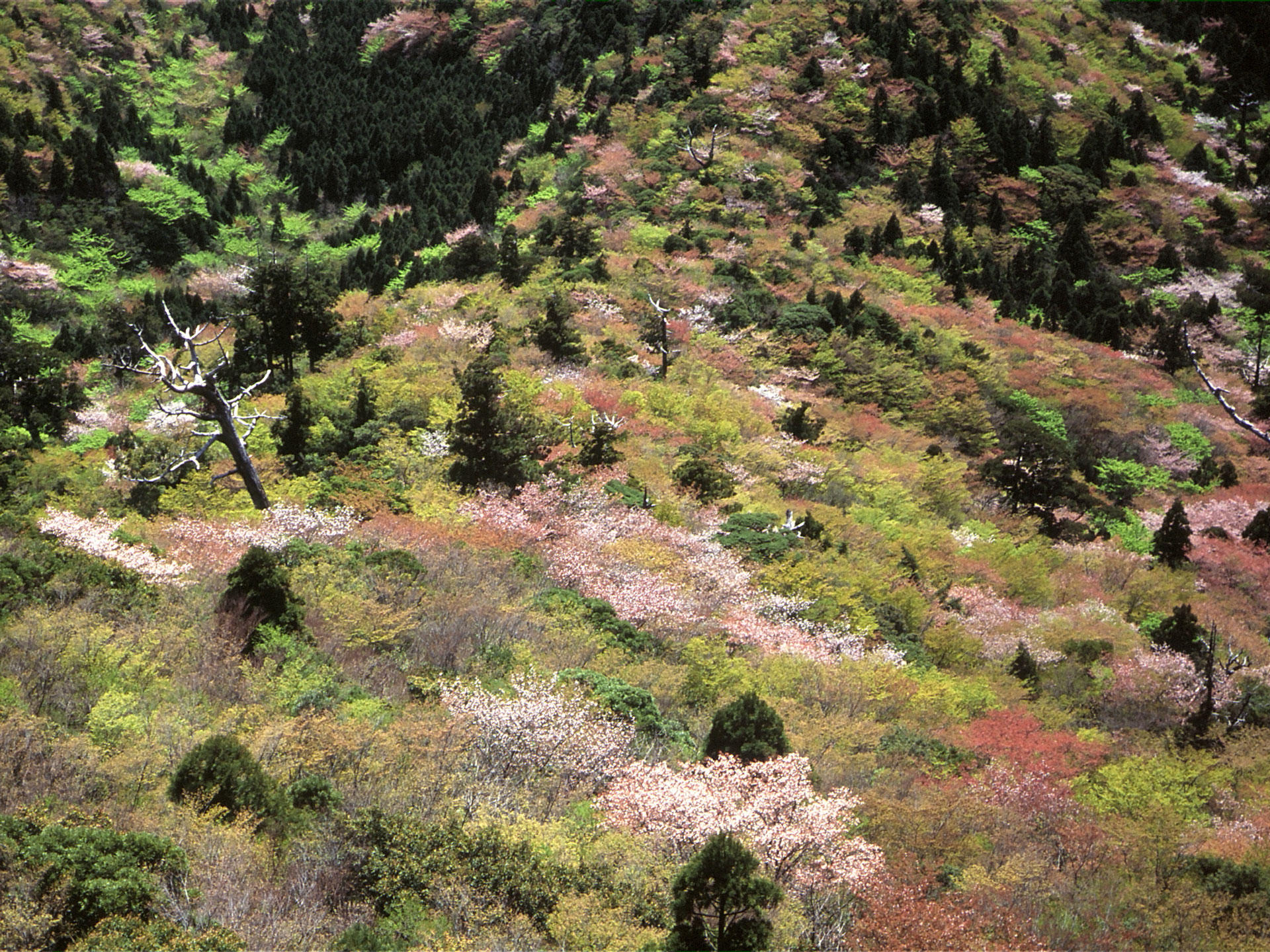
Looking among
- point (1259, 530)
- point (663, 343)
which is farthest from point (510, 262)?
point (1259, 530)

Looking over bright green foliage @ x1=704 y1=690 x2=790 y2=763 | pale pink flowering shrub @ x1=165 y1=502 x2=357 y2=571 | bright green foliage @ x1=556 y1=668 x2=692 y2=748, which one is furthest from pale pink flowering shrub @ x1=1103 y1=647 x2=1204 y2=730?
pale pink flowering shrub @ x1=165 y1=502 x2=357 y2=571

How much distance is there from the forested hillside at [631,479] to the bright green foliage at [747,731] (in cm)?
8

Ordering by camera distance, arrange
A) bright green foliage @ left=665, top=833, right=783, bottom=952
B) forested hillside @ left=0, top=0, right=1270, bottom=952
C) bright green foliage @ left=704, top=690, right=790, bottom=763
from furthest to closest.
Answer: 1. bright green foliage @ left=704, top=690, right=790, bottom=763
2. forested hillside @ left=0, top=0, right=1270, bottom=952
3. bright green foliage @ left=665, top=833, right=783, bottom=952

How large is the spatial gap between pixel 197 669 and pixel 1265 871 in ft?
56.6

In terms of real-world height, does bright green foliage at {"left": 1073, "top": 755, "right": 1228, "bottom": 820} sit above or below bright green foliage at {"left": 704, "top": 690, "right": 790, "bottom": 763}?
below

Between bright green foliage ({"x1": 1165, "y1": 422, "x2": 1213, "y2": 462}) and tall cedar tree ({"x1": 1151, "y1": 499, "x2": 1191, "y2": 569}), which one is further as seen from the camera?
bright green foliage ({"x1": 1165, "y1": 422, "x2": 1213, "y2": 462})

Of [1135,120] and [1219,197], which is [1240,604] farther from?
[1135,120]

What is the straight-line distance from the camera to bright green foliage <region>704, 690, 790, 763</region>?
14.5 metres

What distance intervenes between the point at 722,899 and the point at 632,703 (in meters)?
5.86

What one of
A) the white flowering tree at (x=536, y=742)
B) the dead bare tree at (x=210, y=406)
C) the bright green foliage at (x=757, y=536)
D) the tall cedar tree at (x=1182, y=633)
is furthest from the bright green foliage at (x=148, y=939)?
the tall cedar tree at (x=1182, y=633)

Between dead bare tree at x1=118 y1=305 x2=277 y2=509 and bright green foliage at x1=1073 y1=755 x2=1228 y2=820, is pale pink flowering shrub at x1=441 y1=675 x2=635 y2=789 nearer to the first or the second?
bright green foliage at x1=1073 y1=755 x2=1228 y2=820

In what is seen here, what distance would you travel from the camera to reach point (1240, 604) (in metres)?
32.2

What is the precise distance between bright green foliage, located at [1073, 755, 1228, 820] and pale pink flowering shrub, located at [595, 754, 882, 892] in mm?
6168

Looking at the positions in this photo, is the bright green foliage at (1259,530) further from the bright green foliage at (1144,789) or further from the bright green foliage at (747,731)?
the bright green foliage at (747,731)
